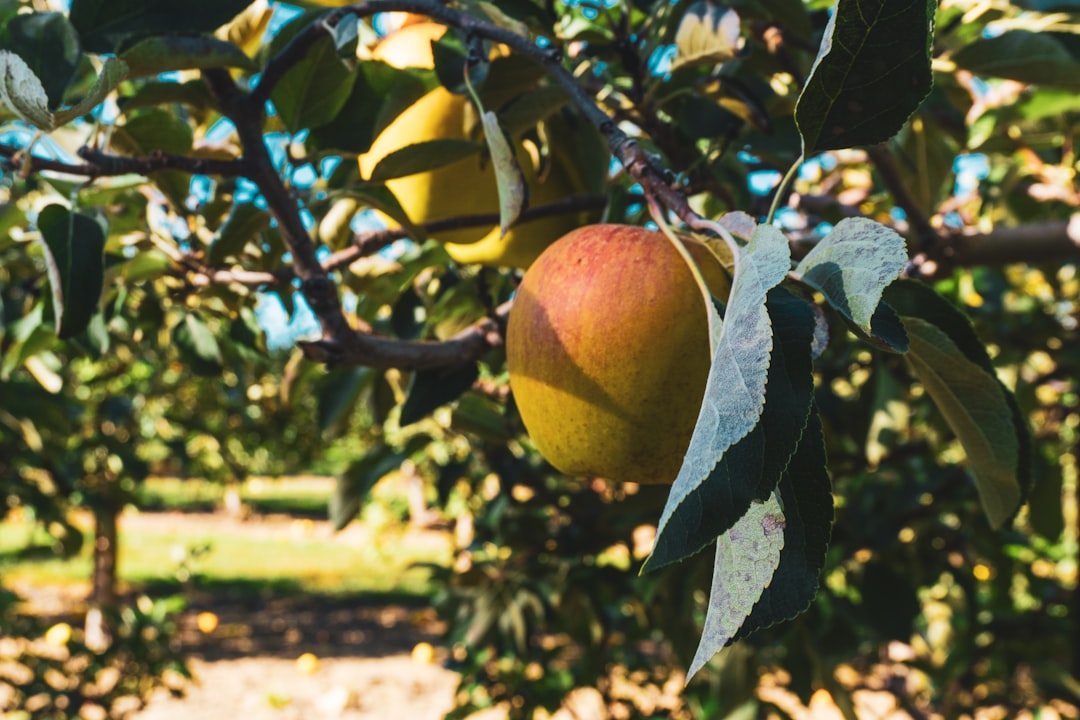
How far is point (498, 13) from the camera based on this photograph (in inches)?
33.1

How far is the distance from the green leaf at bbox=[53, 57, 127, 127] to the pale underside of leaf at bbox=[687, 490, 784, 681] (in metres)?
0.51

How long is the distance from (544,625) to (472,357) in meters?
1.37

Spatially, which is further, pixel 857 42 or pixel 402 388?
pixel 402 388

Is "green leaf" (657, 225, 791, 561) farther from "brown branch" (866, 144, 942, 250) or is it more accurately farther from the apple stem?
"brown branch" (866, 144, 942, 250)

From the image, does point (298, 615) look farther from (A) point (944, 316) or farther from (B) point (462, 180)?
(A) point (944, 316)

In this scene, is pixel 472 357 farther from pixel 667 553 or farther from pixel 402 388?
pixel 667 553

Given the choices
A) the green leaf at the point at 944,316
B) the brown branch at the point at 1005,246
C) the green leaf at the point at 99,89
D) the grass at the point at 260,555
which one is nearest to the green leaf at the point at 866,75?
the green leaf at the point at 944,316

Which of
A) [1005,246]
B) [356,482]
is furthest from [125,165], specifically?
[1005,246]

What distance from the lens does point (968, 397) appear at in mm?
644

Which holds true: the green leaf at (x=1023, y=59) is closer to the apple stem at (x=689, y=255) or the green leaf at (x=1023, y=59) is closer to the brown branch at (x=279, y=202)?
the apple stem at (x=689, y=255)

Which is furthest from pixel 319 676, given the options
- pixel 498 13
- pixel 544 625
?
pixel 498 13

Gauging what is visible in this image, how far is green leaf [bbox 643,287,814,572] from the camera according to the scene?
0.44 meters

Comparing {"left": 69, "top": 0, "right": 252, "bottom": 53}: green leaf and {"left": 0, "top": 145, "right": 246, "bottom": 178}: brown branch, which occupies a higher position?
{"left": 69, "top": 0, "right": 252, "bottom": 53}: green leaf

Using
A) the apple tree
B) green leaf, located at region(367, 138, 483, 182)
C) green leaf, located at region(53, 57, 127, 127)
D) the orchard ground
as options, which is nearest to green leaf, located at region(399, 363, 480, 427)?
the apple tree
